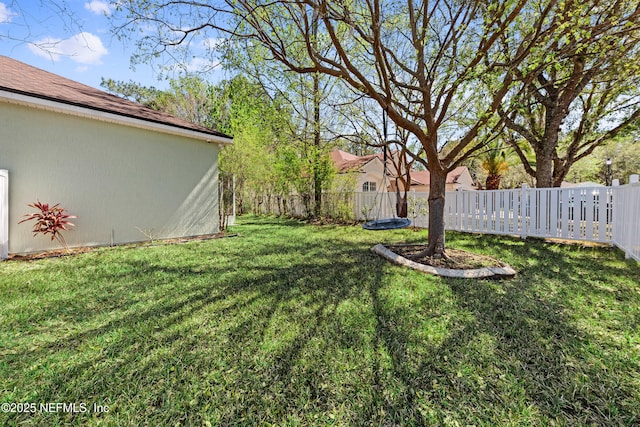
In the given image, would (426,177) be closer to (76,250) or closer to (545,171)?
(545,171)

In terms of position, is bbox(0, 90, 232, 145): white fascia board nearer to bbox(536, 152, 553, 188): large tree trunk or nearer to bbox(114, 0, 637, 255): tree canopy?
bbox(114, 0, 637, 255): tree canopy

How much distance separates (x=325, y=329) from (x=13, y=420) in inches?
81.1

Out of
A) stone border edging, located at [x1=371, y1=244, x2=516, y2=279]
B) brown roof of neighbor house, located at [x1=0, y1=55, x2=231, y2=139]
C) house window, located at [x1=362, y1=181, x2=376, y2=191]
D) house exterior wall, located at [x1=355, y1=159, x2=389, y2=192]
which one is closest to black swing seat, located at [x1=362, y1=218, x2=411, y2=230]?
stone border edging, located at [x1=371, y1=244, x2=516, y2=279]

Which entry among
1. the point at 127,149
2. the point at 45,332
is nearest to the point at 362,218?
the point at 127,149

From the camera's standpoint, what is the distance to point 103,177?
246 inches

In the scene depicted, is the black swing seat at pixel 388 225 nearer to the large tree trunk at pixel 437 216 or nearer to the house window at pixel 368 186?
the large tree trunk at pixel 437 216

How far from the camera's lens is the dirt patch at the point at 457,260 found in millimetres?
4578

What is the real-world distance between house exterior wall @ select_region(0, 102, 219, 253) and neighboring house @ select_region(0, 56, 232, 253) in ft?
0.05

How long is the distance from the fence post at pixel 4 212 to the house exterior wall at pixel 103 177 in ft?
0.95

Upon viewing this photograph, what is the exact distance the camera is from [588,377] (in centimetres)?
189

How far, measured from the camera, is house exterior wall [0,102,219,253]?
17.2 ft

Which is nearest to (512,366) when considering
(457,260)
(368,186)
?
(457,260)

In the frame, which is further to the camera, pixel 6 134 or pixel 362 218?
pixel 362 218

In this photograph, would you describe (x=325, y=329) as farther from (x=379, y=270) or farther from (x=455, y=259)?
(x=455, y=259)
